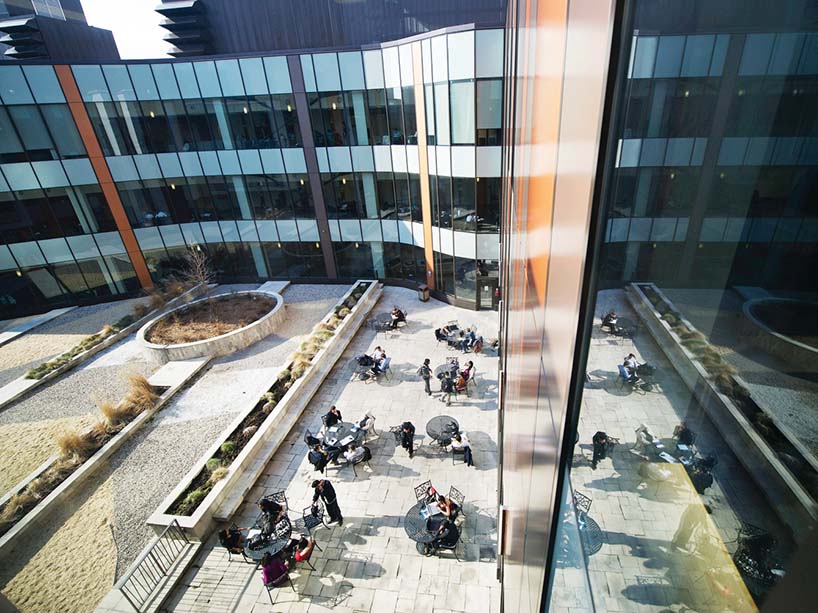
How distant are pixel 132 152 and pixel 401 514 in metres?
24.4

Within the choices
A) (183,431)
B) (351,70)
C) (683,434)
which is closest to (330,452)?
(183,431)

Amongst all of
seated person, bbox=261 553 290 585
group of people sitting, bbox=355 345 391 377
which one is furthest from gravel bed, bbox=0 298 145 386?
seated person, bbox=261 553 290 585

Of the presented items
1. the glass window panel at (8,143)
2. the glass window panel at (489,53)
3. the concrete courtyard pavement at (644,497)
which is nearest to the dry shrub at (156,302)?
the glass window panel at (8,143)

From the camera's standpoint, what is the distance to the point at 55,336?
2070cm

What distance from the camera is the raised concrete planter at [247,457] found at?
9.85m

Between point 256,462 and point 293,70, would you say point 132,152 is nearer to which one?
point 293,70

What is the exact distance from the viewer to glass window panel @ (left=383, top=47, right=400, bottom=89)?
62.4ft

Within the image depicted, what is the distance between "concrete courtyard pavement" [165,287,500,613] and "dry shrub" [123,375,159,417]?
18.8 ft

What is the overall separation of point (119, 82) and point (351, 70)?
1256cm

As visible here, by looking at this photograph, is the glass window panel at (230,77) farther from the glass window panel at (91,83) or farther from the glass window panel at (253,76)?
the glass window panel at (91,83)

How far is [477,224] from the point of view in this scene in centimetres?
1866

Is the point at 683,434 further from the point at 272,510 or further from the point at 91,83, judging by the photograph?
the point at 91,83

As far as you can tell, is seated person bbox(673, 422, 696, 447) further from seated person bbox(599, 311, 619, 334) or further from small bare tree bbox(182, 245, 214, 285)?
small bare tree bbox(182, 245, 214, 285)

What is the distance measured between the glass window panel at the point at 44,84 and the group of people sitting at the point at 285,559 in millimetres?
25408
